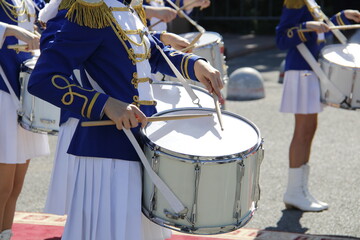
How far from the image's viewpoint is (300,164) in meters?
5.36

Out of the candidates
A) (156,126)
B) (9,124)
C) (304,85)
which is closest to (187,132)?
(156,126)

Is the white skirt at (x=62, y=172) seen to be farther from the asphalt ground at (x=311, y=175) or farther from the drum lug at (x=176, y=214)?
the asphalt ground at (x=311, y=175)

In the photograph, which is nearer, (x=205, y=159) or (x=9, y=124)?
(x=205, y=159)

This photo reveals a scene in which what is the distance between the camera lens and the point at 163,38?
3.70 meters

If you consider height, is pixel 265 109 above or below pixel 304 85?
below

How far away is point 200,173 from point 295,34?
2.57 m

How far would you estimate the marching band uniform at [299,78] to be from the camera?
518 centimetres

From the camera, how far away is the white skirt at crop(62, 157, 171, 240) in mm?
2900

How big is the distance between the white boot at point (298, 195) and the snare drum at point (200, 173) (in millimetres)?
2333

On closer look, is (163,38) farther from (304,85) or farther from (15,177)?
(304,85)

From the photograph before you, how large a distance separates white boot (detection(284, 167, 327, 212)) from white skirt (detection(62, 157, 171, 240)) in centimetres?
248

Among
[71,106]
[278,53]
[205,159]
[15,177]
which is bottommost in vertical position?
[278,53]

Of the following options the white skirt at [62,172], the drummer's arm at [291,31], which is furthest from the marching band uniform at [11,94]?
the drummer's arm at [291,31]

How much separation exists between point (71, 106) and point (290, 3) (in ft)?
9.29
